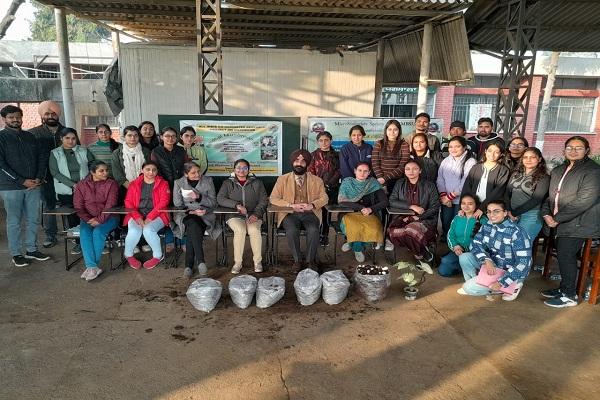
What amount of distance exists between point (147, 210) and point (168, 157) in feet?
2.24

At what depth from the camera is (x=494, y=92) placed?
57.4 feet

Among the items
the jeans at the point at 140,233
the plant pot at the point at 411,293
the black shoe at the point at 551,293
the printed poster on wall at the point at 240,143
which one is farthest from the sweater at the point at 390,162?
the jeans at the point at 140,233

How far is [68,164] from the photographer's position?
5.05 m

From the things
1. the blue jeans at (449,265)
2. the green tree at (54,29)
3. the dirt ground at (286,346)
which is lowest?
the dirt ground at (286,346)

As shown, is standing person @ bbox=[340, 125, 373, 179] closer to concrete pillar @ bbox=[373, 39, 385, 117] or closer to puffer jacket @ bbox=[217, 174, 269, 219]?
puffer jacket @ bbox=[217, 174, 269, 219]

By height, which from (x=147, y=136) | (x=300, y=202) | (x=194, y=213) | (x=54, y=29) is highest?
(x=54, y=29)

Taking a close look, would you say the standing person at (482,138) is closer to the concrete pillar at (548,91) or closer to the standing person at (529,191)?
the standing person at (529,191)

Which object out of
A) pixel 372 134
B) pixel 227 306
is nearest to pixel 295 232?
pixel 227 306

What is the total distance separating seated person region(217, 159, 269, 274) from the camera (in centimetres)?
470

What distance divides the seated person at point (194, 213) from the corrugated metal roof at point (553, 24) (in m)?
6.58

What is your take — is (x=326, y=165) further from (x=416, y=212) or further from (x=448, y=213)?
(x=448, y=213)

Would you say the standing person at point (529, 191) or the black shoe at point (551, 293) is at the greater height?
the standing person at point (529, 191)

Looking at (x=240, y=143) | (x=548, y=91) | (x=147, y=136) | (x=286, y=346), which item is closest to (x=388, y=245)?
(x=240, y=143)

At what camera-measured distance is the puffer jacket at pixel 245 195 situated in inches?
189
